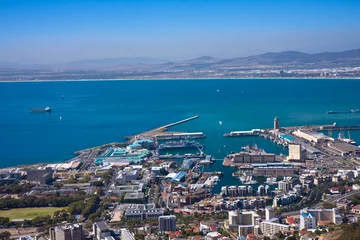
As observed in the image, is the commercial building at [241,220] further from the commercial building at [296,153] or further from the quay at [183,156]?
the quay at [183,156]

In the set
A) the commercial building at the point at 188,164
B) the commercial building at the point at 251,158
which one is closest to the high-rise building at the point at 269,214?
the commercial building at the point at 188,164

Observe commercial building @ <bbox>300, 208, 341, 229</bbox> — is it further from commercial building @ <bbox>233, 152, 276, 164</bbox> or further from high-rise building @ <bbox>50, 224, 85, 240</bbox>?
commercial building @ <bbox>233, 152, 276, 164</bbox>

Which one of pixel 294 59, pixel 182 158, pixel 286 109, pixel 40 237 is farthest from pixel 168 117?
pixel 294 59

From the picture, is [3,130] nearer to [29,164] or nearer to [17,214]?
[29,164]

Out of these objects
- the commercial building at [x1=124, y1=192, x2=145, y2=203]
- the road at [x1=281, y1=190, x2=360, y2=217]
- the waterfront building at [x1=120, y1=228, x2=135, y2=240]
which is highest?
Answer: the waterfront building at [x1=120, y1=228, x2=135, y2=240]

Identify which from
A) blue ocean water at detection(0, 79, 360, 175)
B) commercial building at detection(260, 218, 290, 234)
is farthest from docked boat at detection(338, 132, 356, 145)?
commercial building at detection(260, 218, 290, 234)
